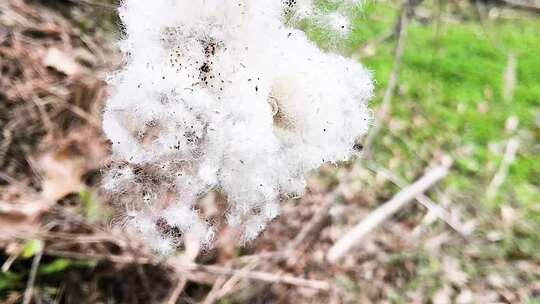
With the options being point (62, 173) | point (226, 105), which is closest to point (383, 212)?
point (62, 173)

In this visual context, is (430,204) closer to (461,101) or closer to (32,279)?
(461,101)

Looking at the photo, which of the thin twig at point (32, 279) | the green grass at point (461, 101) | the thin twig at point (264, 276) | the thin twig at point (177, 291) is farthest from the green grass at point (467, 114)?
the thin twig at point (32, 279)

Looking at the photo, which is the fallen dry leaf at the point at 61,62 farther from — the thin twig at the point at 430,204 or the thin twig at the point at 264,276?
the thin twig at the point at 430,204

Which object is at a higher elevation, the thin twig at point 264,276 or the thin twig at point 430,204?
the thin twig at point 430,204

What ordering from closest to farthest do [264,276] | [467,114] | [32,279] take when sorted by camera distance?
[32,279] < [264,276] < [467,114]

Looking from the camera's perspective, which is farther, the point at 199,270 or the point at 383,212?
the point at 383,212

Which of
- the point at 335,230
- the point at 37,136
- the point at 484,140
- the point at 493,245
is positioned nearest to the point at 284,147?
the point at 37,136

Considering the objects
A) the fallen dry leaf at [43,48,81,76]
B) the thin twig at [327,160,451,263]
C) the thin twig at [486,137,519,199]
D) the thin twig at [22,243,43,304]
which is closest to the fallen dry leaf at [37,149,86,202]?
the thin twig at [22,243,43,304]

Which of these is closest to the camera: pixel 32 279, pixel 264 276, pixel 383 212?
pixel 32 279
